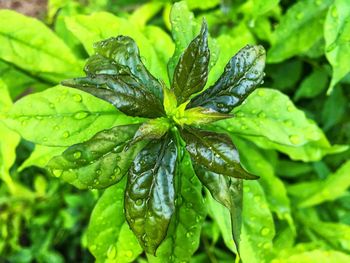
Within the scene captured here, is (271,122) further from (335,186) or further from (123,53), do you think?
(335,186)

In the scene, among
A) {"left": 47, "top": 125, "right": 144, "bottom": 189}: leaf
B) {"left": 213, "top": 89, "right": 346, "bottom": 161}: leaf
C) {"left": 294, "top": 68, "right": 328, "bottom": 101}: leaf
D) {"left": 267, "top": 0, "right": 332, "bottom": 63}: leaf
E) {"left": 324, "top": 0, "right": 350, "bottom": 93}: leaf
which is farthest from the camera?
{"left": 294, "top": 68, "right": 328, "bottom": 101}: leaf

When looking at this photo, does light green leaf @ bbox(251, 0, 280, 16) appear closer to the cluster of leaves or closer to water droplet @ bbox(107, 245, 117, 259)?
the cluster of leaves

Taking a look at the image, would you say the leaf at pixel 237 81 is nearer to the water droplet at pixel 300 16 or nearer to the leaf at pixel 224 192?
the leaf at pixel 224 192

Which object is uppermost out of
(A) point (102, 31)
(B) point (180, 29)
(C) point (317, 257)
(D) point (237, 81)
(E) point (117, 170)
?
(A) point (102, 31)

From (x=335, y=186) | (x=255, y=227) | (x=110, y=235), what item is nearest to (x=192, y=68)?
(x=110, y=235)

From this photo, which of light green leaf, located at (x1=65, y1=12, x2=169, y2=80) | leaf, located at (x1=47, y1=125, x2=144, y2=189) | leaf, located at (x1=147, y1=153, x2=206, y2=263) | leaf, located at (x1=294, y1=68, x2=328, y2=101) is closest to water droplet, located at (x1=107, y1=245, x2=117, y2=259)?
leaf, located at (x1=147, y1=153, x2=206, y2=263)
